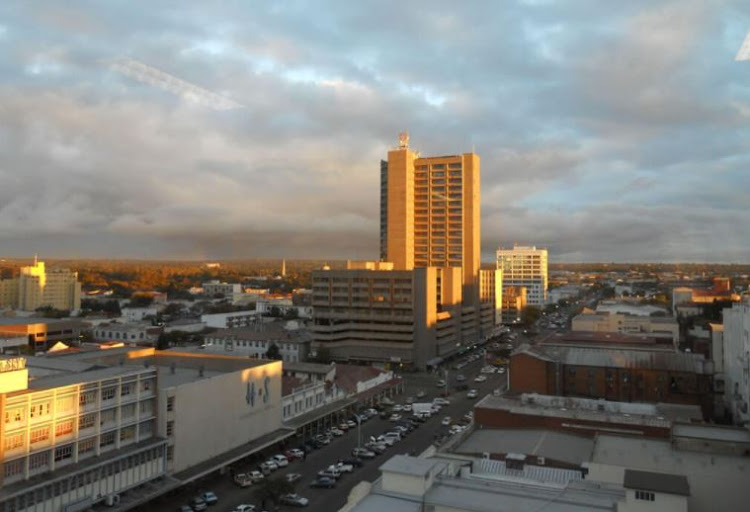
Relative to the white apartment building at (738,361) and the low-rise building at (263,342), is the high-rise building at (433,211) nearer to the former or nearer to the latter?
the low-rise building at (263,342)

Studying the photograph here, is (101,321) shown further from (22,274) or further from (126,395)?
(126,395)

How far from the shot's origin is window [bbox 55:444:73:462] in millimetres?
12492

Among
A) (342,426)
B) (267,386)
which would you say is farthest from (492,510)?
(342,426)

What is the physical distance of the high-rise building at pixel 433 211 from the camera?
50.8 metres

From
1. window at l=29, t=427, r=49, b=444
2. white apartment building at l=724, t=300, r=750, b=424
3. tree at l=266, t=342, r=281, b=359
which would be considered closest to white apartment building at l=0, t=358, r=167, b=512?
window at l=29, t=427, r=49, b=444

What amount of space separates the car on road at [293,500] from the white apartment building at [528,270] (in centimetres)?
7291

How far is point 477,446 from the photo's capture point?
15.5 meters

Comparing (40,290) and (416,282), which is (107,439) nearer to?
→ (416,282)

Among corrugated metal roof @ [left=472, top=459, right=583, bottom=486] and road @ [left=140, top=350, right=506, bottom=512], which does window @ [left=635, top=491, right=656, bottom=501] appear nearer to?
corrugated metal roof @ [left=472, top=459, right=583, bottom=486]

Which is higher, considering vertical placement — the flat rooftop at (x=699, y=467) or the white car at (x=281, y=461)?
the flat rooftop at (x=699, y=467)

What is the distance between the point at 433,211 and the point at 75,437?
41.4 metres

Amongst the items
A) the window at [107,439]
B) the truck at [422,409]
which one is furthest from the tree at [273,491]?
the truck at [422,409]

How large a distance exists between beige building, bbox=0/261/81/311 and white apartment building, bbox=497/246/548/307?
58.7 metres

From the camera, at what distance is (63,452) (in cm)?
1265
